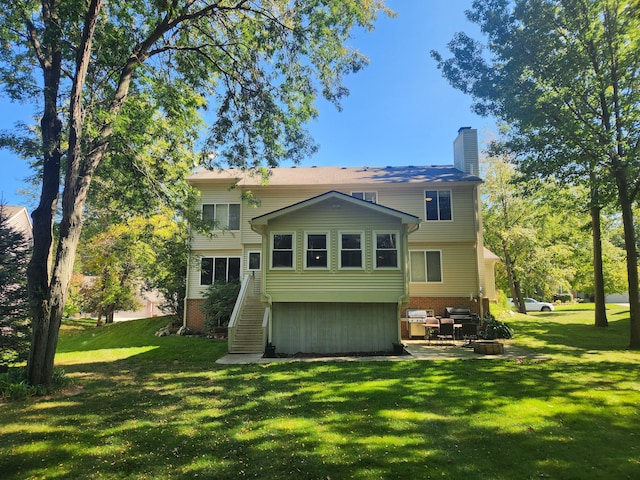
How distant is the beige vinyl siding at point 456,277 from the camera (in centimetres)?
1752

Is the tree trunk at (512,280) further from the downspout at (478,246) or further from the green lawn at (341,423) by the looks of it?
the green lawn at (341,423)

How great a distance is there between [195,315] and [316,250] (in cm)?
915

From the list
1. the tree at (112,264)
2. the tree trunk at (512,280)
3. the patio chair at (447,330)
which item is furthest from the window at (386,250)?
the tree trunk at (512,280)

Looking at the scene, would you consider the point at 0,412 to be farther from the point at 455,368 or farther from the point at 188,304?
the point at 188,304

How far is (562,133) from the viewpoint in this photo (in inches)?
500

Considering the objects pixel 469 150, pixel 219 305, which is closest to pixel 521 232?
pixel 469 150

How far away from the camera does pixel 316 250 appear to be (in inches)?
535

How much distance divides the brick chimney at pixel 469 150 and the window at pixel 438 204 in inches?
85.8

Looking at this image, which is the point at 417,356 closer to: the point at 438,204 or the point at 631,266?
the point at 631,266

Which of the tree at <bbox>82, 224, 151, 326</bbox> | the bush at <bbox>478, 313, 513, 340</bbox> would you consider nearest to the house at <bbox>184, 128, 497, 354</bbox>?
the bush at <bbox>478, 313, 513, 340</bbox>

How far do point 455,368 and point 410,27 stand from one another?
39.7ft

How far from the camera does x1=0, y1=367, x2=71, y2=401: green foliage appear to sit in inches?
310

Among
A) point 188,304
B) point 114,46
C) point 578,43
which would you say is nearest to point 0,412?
point 114,46

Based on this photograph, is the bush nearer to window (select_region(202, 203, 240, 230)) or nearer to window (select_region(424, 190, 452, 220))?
window (select_region(424, 190, 452, 220))
